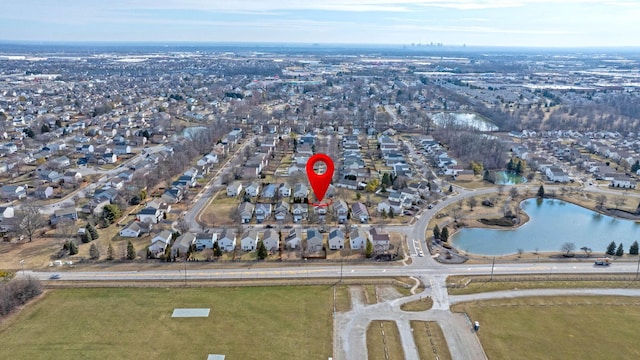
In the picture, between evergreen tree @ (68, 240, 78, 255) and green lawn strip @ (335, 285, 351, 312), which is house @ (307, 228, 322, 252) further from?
evergreen tree @ (68, 240, 78, 255)

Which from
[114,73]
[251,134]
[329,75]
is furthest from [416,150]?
[114,73]

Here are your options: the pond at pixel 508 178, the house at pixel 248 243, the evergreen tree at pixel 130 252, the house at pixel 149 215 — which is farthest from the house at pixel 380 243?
the pond at pixel 508 178

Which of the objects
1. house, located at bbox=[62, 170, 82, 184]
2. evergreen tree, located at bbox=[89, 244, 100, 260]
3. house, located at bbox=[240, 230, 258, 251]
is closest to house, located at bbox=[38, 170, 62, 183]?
house, located at bbox=[62, 170, 82, 184]

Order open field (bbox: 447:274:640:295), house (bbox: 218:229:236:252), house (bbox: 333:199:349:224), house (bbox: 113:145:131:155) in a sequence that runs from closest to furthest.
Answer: open field (bbox: 447:274:640:295)
house (bbox: 218:229:236:252)
house (bbox: 333:199:349:224)
house (bbox: 113:145:131:155)

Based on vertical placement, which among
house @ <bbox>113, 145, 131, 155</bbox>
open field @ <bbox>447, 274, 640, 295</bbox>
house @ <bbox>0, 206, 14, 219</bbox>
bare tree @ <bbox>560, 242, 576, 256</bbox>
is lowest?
open field @ <bbox>447, 274, 640, 295</bbox>

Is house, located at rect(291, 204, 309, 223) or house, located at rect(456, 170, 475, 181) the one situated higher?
house, located at rect(456, 170, 475, 181)

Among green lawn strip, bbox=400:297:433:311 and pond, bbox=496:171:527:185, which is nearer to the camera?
green lawn strip, bbox=400:297:433:311

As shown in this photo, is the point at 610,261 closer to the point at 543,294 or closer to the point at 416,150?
the point at 543,294
